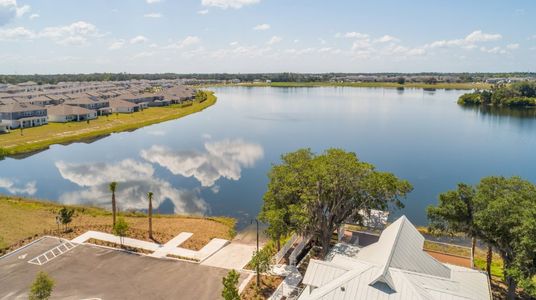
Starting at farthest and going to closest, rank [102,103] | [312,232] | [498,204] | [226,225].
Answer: [102,103]
[226,225]
[312,232]
[498,204]

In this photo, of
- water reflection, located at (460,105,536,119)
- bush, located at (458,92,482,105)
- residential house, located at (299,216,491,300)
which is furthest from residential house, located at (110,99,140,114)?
bush, located at (458,92,482,105)

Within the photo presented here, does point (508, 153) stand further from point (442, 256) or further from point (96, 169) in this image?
point (96, 169)

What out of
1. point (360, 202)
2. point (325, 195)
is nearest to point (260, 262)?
point (325, 195)

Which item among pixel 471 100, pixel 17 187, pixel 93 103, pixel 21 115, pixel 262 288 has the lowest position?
pixel 262 288

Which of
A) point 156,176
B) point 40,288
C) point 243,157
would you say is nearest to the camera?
point 40,288

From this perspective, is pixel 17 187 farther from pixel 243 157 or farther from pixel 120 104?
pixel 120 104

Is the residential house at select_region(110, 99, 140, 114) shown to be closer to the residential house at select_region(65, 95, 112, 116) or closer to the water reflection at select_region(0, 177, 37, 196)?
the residential house at select_region(65, 95, 112, 116)

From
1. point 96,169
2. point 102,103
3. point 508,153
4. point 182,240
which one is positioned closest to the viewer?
point 182,240

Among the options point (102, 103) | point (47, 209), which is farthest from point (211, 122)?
point (47, 209)
